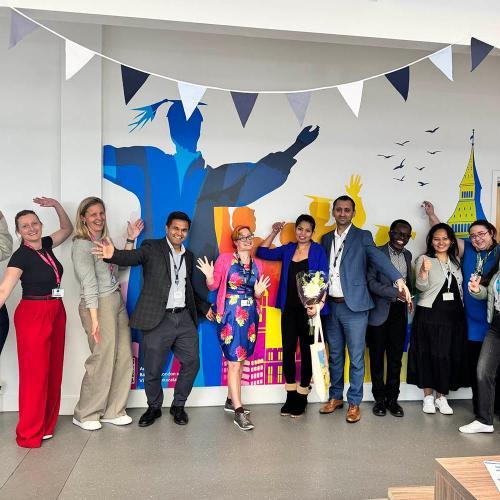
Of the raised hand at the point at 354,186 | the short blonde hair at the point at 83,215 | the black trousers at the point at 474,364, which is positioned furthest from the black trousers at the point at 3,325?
the black trousers at the point at 474,364

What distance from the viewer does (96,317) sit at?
3717 millimetres

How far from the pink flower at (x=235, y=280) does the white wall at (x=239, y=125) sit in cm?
58

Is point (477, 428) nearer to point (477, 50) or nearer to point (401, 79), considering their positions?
point (401, 79)

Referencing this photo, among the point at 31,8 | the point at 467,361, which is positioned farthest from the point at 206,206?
the point at 467,361

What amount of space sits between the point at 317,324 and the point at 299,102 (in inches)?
63.0

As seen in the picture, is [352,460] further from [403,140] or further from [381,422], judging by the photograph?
[403,140]

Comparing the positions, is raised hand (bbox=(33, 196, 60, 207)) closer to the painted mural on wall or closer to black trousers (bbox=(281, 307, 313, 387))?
the painted mural on wall

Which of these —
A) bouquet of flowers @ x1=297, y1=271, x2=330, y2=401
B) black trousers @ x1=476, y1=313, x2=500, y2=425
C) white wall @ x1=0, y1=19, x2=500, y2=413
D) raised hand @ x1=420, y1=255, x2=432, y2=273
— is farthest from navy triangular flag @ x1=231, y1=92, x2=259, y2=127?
black trousers @ x1=476, y1=313, x2=500, y2=425

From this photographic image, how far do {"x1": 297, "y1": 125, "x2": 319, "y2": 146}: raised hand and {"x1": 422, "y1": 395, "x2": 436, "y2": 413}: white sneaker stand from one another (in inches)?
95.2

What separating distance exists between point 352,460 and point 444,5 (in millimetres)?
3100

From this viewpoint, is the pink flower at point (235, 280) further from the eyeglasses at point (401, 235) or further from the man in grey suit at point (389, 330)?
the eyeglasses at point (401, 235)

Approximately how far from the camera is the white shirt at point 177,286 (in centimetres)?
394

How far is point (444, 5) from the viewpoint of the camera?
3.44m

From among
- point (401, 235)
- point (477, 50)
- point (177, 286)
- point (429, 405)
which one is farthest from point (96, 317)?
point (477, 50)
